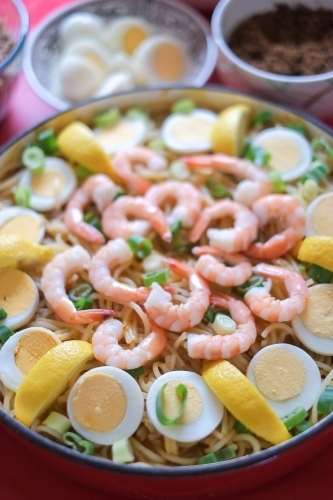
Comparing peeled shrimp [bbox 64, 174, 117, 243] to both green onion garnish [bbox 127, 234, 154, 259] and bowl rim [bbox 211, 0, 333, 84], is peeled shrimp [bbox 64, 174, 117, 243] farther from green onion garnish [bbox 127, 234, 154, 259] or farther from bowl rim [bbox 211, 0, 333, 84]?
bowl rim [bbox 211, 0, 333, 84]

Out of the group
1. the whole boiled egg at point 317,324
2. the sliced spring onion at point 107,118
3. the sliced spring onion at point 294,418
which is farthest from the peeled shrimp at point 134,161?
the sliced spring onion at point 294,418

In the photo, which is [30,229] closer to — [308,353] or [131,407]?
[131,407]

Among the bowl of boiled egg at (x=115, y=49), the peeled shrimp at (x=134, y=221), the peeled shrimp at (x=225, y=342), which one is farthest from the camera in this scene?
the bowl of boiled egg at (x=115, y=49)

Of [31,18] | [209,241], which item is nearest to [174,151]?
[209,241]

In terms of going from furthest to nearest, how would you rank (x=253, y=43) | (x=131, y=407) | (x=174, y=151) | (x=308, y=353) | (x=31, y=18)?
(x=31, y=18), (x=253, y=43), (x=174, y=151), (x=308, y=353), (x=131, y=407)

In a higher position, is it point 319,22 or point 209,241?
point 319,22

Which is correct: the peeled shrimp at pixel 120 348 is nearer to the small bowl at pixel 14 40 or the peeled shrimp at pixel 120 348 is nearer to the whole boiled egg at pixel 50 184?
the whole boiled egg at pixel 50 184

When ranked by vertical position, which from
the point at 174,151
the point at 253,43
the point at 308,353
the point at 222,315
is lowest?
the point at 308,353

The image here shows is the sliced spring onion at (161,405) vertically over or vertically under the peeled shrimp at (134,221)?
under

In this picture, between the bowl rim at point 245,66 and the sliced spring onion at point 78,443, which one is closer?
the sliced spring onion at point 78,443

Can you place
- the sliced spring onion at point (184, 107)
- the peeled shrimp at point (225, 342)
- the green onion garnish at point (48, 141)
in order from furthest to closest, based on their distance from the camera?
the sliced spring onion at point (184, 107) → the green onion garnish at point (48, 141) → the peeled shrimp at point (225, 342)
